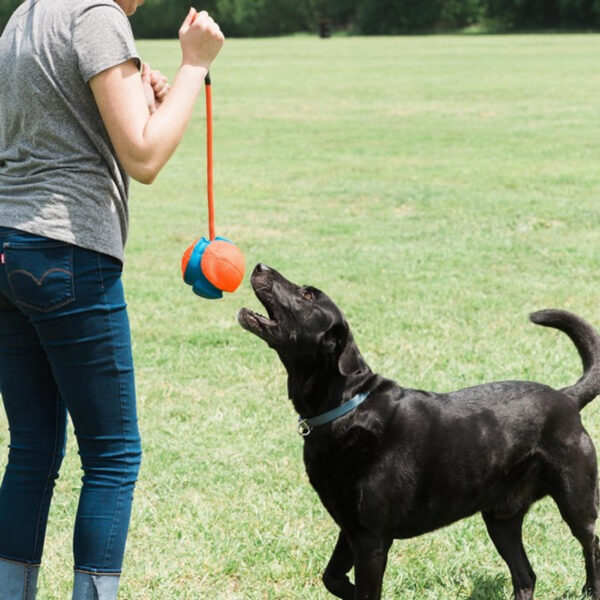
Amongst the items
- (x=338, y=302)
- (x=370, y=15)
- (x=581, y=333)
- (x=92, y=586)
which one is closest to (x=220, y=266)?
(x=92, y=586)

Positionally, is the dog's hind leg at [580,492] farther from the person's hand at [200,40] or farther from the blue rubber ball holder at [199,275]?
the person's hand at [200,40]

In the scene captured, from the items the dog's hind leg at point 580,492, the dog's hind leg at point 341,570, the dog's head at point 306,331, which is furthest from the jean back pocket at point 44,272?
the dog's hind leg at point 580,492

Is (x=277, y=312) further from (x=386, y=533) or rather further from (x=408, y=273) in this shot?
(x=408, y=273)

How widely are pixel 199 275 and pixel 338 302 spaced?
419cm

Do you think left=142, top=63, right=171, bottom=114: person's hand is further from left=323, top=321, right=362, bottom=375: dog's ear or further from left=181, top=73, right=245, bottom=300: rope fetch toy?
left=323, top=321, right=362, bottom=375: dog's ear

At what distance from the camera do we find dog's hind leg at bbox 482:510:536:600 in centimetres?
340

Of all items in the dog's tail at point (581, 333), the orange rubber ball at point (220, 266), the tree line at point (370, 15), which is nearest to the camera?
the orange rubber ball at point (220, 266)

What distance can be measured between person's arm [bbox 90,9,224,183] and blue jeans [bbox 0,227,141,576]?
0.28 metres

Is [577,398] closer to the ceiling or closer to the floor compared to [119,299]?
closer to the floor

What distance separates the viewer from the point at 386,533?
10.3 feet

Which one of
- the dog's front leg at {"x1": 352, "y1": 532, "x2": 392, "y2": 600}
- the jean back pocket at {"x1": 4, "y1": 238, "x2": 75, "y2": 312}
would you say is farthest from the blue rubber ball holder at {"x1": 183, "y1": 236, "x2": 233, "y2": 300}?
the dog's front leg at {"x1": 352, "y1": 532, "x2": 392, "y2": 600}

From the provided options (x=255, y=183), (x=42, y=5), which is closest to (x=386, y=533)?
(x=42, y=5)

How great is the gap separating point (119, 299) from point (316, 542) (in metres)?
1.63

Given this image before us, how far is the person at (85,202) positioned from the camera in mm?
2373
